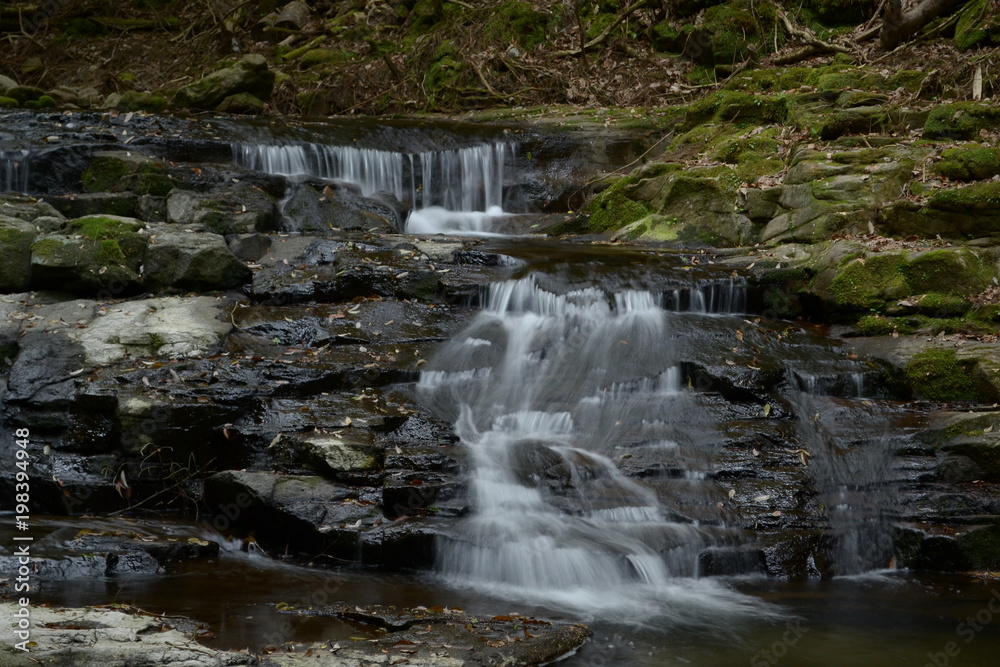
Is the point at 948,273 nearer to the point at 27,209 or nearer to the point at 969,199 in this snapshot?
the point at 969,199

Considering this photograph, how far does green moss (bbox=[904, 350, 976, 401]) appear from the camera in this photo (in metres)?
6.96

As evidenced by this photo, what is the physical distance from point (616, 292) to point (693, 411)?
5.84ft

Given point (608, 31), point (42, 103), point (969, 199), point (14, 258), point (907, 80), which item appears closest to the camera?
point (14, 258)

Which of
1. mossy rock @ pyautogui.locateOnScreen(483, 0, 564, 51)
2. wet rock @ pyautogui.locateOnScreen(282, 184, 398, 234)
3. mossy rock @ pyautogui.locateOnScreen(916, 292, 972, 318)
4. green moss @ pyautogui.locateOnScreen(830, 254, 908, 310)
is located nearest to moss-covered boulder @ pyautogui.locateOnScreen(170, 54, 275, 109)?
mossy rock @ pyautogui.locateOnScreen(483, 0, 564, 51)

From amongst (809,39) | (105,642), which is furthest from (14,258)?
(809,39)

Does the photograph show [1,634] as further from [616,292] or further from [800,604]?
[616,292]

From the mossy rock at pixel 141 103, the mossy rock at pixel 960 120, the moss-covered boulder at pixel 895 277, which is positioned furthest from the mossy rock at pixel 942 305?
the mossy rock at pixel 141 103

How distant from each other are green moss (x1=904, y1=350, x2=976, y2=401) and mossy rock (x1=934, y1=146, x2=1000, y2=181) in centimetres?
273

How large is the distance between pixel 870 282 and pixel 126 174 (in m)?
8.76

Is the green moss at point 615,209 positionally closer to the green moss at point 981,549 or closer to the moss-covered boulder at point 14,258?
the green moss at point 981,549

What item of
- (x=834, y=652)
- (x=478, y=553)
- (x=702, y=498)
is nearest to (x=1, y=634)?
(x=478, y=553)

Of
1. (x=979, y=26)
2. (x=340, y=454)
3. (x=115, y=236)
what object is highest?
(x=979, y=26)

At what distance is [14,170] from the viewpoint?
10656 mm

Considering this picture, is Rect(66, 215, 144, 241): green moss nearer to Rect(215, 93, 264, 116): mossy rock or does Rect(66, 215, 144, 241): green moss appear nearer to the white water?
the white water
